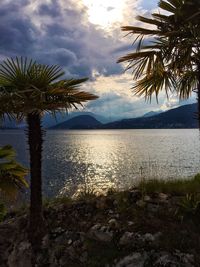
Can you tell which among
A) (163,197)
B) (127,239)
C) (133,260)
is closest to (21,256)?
(127,239)

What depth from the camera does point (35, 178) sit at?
31.5 ft

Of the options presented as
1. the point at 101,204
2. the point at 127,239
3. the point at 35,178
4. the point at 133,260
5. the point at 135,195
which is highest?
the point at 35,178

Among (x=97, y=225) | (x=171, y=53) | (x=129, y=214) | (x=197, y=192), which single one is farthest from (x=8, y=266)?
(x=171, y=53)

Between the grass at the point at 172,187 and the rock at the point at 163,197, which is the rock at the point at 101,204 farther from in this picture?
the rock at the point at 163,197

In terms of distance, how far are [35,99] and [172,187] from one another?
4.83 meters

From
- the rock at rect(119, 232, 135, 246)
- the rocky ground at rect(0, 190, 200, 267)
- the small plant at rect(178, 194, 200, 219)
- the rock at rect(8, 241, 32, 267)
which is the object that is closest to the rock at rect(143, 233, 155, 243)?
the rocky ground at rect(0, 190, 200, 267)

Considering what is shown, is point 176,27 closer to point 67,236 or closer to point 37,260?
point 67,236

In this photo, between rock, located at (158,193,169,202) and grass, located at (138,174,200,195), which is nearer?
rock, located at (158,193,169,202)

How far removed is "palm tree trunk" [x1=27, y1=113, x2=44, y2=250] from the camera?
9531 millimetres

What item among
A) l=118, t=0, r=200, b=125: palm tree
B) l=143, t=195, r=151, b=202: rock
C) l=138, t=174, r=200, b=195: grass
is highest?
l=118, t=0, r=200, b=125: palm tree

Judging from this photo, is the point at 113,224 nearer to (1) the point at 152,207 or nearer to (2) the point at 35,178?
(1) the point at 152,207

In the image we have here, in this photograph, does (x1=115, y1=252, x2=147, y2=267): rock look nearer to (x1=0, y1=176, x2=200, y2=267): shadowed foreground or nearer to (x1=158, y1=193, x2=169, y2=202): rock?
(x1=0, y1=176, x2=200, y2=267): shadowed foreground

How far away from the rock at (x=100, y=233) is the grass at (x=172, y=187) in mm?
1785

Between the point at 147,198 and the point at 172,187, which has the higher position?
the point at 172,187
